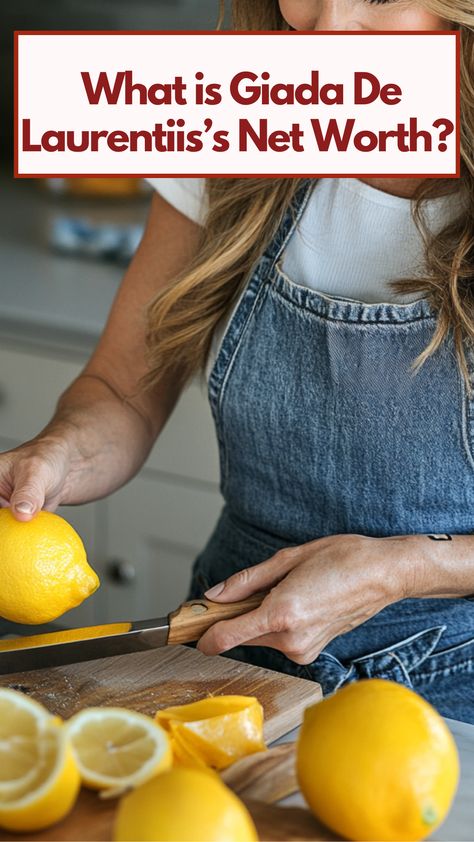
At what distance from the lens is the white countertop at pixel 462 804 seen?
0.74 m

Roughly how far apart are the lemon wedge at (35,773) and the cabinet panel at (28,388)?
133cm

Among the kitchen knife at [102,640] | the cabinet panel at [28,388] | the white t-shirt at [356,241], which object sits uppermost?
the white t-shirt at [356,241]

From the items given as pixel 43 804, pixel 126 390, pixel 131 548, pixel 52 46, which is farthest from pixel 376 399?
pixel 131 548

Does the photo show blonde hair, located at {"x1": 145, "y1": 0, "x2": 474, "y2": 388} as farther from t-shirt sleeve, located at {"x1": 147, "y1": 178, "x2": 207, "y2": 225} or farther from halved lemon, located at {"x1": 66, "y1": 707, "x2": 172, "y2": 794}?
halved lemon, located at {"x1": 66, "y1": 707, "x2": 172, "y2": 794}

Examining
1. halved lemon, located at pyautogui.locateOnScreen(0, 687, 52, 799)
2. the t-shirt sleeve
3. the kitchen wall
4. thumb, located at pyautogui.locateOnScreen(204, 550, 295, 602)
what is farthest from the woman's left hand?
the kitchen wall

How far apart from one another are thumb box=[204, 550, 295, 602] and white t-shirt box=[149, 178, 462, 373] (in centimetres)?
30

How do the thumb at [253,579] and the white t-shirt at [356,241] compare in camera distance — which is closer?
the thumb at [253,579]

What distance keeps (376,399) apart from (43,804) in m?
0.55

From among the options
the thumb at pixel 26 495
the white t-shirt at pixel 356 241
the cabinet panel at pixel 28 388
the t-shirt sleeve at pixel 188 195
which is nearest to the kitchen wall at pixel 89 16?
the cabinet panel at pixel 28 388

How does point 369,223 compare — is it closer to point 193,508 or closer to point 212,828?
point 212,828

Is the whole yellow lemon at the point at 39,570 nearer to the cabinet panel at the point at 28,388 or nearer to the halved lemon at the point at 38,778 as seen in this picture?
the halved lemon at the point at 38,778

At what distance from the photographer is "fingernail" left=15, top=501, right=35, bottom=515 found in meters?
0.97

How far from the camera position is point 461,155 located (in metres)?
1.14

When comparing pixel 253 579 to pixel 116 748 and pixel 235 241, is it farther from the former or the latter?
pixel 235 241
